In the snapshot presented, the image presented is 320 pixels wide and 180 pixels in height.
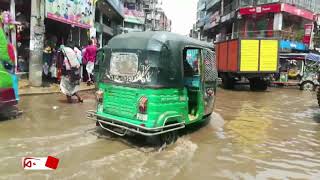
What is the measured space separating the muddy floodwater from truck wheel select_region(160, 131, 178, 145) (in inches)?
6.3

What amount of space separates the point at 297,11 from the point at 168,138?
120ft

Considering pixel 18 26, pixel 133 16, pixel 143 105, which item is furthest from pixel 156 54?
pixel 133 16

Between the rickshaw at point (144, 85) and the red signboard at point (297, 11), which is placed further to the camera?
the red signboard at point (297, 11)

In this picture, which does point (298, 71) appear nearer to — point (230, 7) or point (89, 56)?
point (89, 56)

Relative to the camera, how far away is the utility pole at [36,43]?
48.3 feet

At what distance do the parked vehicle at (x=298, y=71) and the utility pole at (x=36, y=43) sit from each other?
14.4 m

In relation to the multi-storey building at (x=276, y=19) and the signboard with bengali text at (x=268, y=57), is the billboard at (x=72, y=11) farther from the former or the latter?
the multi-storey building at (x=276, y=19)

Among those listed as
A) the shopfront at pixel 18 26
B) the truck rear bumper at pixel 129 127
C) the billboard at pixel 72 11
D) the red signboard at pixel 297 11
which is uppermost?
the red signboard at pixel 297 11

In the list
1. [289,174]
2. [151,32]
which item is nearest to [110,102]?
[151,32]

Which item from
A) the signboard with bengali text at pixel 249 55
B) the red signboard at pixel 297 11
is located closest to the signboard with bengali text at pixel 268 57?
the signboard with bengali text at pixel 249 55

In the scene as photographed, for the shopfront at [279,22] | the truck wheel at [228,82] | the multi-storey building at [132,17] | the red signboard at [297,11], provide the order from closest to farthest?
the truck wheel at [228,82] < the shopfront at [279,22] < the red signboard at [297,11] < the multi-storey building at [132,17]

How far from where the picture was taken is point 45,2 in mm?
15891

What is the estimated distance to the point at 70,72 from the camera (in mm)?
11805

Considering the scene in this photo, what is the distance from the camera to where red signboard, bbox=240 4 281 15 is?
1547 inches
